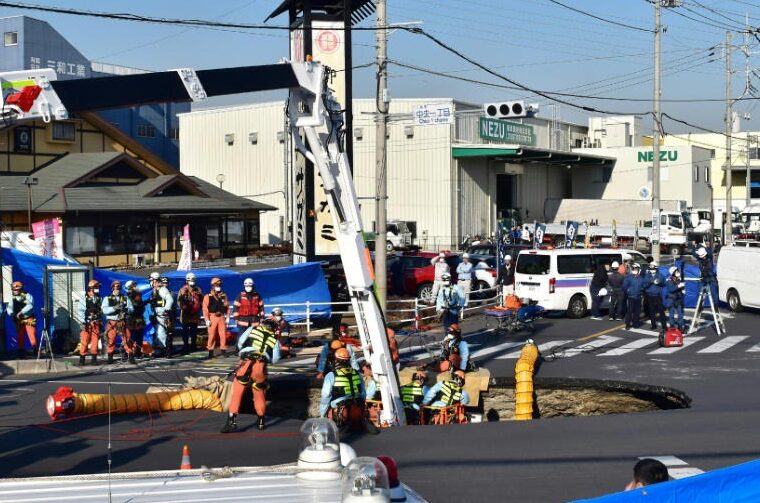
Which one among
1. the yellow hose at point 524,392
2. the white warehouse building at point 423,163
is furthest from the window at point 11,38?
the yellow hose at point 524,392

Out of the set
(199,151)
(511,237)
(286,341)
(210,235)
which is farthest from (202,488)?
(199,151)

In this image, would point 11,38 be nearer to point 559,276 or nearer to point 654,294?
point 559,276

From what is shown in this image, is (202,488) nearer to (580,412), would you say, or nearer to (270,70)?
(270,70)

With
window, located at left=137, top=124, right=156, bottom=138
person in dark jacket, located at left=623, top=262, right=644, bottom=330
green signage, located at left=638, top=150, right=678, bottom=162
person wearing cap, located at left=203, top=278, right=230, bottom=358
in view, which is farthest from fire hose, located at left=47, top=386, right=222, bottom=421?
green signage, located at left=638, top=150, right=678, bottom=162

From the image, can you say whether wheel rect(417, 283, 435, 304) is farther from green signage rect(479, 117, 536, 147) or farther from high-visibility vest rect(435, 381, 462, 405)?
green signage rect(479, 117, 536, 147)

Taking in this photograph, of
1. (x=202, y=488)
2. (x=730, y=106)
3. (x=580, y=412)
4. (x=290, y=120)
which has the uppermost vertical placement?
(x=730, y=106)

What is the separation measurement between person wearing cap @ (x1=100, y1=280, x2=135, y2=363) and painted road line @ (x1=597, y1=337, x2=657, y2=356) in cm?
1034

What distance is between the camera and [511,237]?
4806 centimetres

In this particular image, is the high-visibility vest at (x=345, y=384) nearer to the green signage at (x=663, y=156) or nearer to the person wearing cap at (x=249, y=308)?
the person wearing cap at (x=249, y=308)

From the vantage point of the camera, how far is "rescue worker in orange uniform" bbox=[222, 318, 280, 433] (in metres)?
13.6

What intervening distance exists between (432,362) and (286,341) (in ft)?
11.9

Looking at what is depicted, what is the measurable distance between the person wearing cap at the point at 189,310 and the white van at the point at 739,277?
15.7 meters

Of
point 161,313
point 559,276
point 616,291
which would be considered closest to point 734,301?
point 616,291

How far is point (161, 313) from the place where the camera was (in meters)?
21.1
